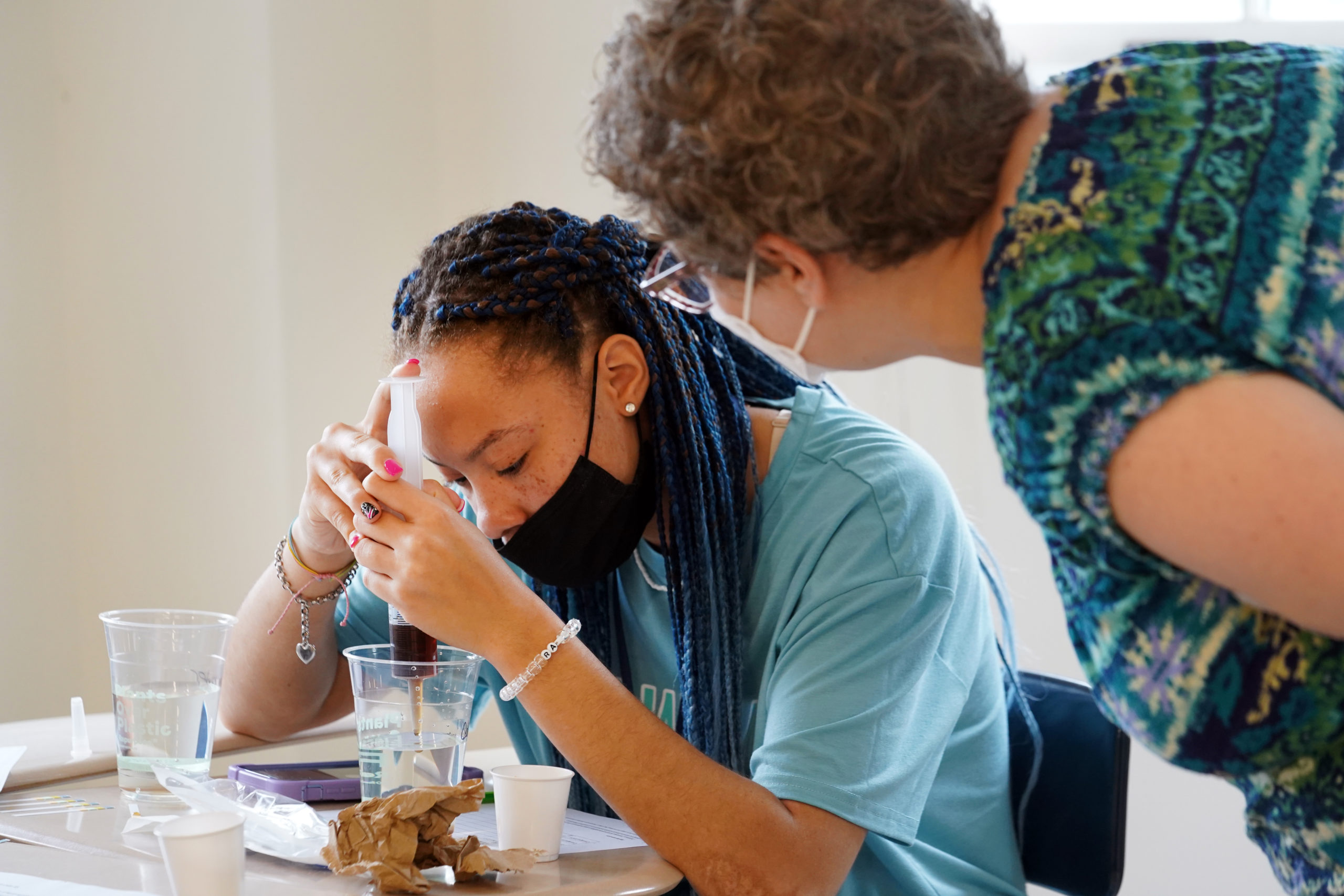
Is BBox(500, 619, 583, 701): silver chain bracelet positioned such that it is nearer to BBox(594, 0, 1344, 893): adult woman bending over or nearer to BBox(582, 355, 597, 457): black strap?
BBox(582, 355, 597, 457): black strap

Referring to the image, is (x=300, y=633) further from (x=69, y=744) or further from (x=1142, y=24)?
(x=1142, y=24)

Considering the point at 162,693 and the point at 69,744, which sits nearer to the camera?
the point at 162,693

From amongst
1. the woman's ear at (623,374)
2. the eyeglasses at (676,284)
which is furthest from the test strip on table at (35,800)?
the eyeglasses at (676,284)

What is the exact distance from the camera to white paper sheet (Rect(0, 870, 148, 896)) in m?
0.88

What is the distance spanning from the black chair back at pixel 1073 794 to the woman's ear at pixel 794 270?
0.69m

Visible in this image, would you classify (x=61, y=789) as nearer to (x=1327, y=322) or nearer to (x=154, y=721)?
(x=154, y=721)

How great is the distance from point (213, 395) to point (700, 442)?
4.89 ft

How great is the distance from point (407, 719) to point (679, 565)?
1.17 ft

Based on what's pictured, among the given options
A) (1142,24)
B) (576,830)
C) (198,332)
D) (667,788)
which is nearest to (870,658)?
(667,788)

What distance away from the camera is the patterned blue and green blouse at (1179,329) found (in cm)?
63

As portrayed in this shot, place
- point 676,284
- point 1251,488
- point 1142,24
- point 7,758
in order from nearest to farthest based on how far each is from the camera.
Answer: point 1251,488, point 676,284, point 7,758, point 1142,24

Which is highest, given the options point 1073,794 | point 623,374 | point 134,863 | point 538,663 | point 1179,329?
point 1179,329

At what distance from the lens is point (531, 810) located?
3.28 ft

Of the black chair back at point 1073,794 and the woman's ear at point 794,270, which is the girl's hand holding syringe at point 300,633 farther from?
the black chair back at point 1073,794
